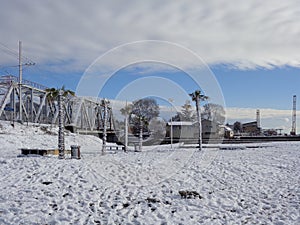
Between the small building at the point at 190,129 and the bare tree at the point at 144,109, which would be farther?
the small building at the point at 190,129

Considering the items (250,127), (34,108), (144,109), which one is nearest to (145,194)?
(144,109)

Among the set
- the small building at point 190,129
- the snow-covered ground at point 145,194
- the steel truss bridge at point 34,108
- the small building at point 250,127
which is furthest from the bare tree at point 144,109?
the small building at point 250,127

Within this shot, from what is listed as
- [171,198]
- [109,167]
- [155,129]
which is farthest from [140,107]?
[171,198]

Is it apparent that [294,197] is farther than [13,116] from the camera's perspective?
No

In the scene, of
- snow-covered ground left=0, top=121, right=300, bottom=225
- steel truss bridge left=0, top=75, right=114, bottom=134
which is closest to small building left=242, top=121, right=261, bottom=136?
steel truss bridge left=0, top=75, right=114, bottom=134

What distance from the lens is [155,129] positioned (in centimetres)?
4125

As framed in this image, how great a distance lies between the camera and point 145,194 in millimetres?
8773

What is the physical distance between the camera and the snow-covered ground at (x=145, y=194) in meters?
6.93

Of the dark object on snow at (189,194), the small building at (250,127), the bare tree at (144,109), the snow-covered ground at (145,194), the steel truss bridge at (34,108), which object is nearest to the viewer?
the snow-covered ground at (145,194)

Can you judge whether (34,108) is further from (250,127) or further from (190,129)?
(250,127)

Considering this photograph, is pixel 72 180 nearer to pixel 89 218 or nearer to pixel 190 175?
pixel 89 218

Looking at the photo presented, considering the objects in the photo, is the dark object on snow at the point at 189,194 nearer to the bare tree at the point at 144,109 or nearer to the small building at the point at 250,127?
the bare tree at the point at 144,109

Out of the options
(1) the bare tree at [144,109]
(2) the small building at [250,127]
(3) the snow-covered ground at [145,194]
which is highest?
(1) the bare tree at [144,109]

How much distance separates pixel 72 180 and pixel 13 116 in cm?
2926
